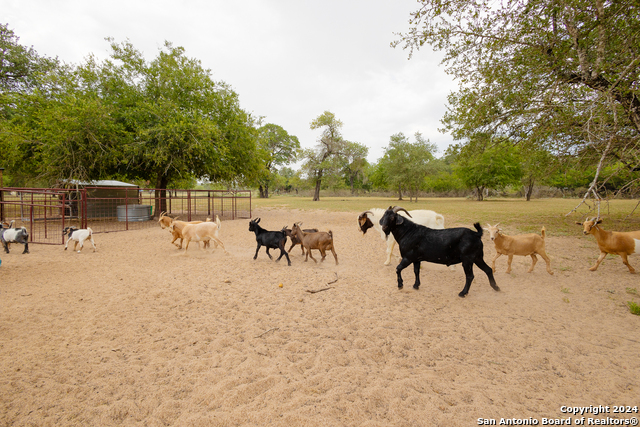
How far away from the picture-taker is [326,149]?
37.2m

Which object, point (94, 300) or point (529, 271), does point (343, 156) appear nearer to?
point (529, 271)

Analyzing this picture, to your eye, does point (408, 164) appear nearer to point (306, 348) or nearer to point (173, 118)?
point (173, 118)

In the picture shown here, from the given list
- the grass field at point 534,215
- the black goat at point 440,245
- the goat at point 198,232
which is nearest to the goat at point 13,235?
the goat at point 198,232

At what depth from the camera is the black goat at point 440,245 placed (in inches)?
179

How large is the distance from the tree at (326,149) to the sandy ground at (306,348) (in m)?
31.8

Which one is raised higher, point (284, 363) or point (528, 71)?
point (528, 71)

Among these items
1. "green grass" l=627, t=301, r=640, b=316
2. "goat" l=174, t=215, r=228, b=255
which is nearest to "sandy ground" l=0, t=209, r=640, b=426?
"green grass" l=627, t=301, r=640, b=316

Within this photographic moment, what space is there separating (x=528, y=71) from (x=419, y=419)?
9392mm

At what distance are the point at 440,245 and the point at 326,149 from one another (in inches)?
1333

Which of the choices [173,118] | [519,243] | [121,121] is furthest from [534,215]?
[121,121]

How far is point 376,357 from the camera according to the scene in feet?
9.79

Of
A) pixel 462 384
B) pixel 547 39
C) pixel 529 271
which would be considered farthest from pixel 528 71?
pixel 462 384

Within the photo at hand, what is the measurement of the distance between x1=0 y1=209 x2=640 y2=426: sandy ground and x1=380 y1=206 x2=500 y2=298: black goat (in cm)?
61

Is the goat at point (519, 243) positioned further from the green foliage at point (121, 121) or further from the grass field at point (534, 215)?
the green foliage at point (121, 121)
